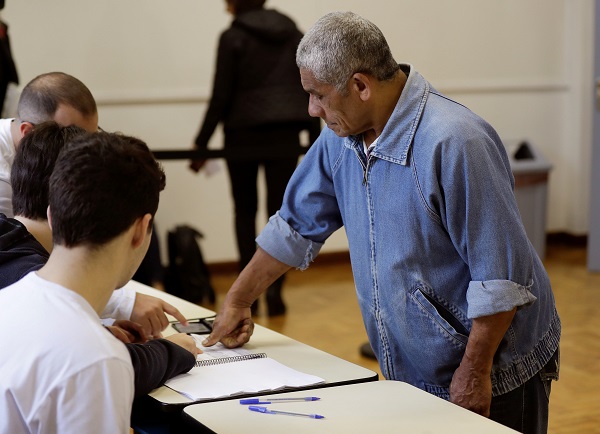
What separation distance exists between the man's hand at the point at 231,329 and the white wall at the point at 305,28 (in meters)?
3.51

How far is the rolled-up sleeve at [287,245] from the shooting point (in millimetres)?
2188

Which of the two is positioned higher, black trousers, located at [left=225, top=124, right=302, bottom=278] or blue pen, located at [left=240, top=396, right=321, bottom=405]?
blue pen, located at [left=240, top=396, right=321, bottom=405]

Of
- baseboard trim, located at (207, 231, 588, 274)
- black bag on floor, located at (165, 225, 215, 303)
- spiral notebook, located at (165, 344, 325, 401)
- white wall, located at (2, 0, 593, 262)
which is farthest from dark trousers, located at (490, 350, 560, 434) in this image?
baseboard trim, located at (207, 231, 588, 274)

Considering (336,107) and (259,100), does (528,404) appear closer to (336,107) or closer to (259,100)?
(336,107)

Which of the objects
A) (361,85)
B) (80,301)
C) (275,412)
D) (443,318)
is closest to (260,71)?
(361,85)

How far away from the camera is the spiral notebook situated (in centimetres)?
177

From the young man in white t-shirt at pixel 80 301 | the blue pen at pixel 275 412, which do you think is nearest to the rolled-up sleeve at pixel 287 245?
the blue pen at pixel 275 412

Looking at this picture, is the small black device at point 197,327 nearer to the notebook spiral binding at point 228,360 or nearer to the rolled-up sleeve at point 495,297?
the notebook spiral binding at point 228,360

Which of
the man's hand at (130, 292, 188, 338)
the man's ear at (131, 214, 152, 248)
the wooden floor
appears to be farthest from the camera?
the wooden floor

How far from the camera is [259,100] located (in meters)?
4.66

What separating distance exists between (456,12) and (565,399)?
3467 millimetres

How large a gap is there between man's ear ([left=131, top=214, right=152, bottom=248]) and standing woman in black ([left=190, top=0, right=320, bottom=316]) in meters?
3.22

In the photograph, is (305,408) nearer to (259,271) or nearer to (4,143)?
(259,271)

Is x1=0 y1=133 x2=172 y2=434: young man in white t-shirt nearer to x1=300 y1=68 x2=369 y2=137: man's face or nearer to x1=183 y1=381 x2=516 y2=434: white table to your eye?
x1=183 y1=381 x2=516 y2=434: white table
